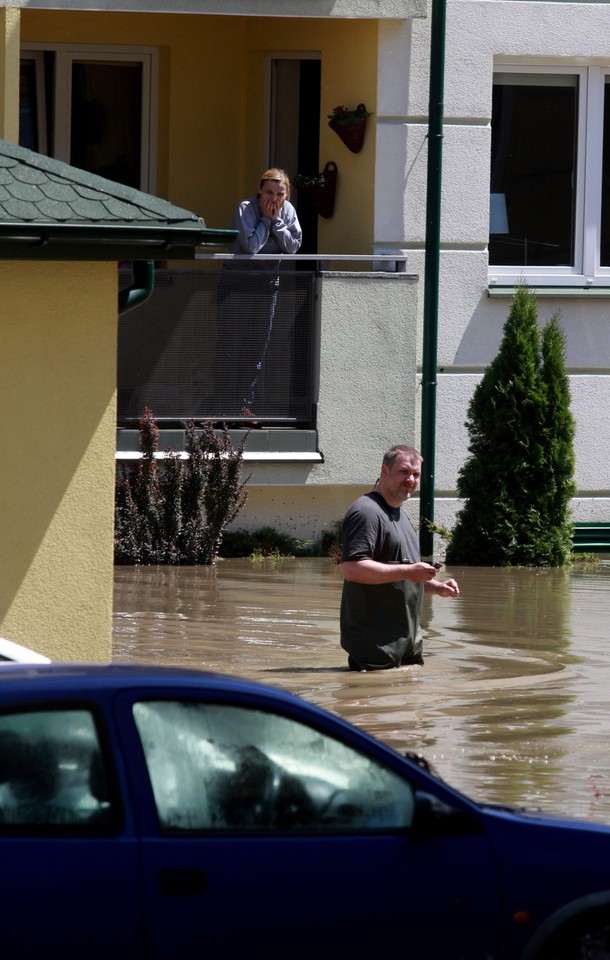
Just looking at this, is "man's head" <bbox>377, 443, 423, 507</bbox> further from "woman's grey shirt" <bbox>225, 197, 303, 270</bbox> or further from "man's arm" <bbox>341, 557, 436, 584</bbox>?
"woman's grey shirt" <bbox>225, 197, 303, 270</bbox>

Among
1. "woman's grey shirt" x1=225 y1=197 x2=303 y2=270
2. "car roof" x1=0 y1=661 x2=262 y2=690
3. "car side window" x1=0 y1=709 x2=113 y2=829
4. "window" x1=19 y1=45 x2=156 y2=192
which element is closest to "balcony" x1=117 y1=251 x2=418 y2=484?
"woman's grey shirt" x1=225 y1=197 x2=303 y2=270

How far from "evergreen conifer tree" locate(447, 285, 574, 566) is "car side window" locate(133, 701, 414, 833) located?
36.5ft

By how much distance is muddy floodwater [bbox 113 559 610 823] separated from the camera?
9148 mm

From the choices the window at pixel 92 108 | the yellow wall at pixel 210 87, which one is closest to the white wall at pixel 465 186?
the yellow wall at pixel 210 87

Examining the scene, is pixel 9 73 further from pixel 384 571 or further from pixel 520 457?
pixel 384 571

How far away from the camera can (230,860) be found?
5.12 m

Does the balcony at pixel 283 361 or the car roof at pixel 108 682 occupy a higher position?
the balcony at pixel 283 361

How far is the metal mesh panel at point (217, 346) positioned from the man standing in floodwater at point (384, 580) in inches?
210

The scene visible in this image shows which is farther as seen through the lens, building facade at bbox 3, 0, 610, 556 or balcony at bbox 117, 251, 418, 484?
building facade at bbox 3, 0, 610, 556

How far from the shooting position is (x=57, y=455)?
9.30 metres

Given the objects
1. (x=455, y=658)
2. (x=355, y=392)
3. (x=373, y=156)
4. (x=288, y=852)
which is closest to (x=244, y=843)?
(x=288, y=852)

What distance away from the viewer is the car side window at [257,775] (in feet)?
17.0

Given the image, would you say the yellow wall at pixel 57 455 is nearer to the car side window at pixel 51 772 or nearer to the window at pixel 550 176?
the car side window at pixel 51 772

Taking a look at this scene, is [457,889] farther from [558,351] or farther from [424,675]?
[558,351]
